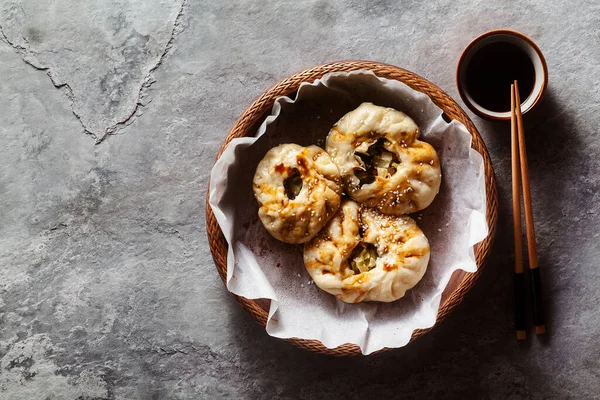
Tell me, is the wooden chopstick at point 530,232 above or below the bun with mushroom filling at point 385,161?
below

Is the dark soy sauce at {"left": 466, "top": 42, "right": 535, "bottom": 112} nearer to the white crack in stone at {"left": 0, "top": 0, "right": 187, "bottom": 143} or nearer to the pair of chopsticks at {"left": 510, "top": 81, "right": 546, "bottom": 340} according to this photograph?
the pair of chopsticks at {"left": 510, "top": 81, "right": 546, "bottom": 340}

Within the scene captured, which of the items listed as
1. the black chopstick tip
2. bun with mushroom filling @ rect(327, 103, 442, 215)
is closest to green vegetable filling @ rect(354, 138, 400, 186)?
bun with mushroom filling @ rect(327, 103, 442, 215)

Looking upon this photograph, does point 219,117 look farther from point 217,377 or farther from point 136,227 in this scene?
point 217,377

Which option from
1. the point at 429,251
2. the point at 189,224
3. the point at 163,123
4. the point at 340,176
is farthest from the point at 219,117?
the point at 429,251

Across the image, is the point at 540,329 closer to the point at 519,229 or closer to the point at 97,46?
the point at 519,229

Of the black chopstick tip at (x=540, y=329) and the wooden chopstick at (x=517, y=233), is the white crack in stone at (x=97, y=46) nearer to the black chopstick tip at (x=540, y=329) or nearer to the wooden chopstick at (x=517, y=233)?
the wooden chopstick at (x=517, y=233)

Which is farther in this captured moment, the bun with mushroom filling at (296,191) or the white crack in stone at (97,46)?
the white crack in stone at (97,46)

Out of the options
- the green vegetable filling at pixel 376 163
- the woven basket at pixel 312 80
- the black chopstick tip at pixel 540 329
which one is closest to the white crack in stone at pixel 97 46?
the woven basket at pixel 312 80
